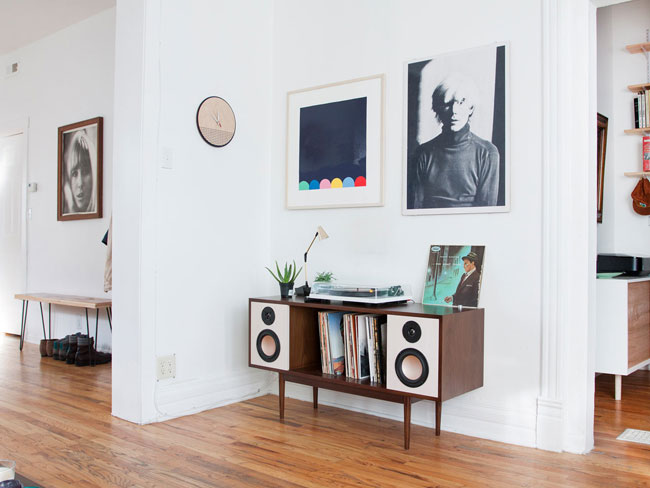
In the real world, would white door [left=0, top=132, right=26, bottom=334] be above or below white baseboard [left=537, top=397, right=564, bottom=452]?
above

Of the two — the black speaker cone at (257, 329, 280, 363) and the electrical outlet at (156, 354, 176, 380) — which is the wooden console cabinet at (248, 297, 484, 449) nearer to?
the black speaker cone at (257, 329, 280, 363)

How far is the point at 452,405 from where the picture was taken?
2836 mm

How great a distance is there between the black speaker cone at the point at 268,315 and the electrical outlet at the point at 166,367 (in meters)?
0.53

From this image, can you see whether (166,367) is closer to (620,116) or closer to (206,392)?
(206,392)

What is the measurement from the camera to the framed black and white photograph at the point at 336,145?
3150 millimetres

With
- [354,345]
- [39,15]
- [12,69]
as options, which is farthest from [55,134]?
[354,345]

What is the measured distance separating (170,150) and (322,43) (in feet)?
3.67

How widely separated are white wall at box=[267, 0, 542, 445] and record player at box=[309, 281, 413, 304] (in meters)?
0.17

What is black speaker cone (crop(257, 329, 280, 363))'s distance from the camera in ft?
9.75

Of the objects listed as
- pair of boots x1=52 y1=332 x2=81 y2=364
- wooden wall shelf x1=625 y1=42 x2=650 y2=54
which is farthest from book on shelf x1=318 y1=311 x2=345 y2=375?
wooden wall shelf x1=625 y1=42 x2=650 y2=54

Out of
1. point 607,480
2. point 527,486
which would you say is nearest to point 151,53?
point 527,486

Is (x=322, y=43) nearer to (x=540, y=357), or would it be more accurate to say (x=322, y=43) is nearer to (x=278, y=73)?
(x=278, y=73)

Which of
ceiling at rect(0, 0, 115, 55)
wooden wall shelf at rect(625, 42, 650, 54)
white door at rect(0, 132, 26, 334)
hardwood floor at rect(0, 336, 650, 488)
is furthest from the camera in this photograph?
white door at rect(0, 132, 26, 334)

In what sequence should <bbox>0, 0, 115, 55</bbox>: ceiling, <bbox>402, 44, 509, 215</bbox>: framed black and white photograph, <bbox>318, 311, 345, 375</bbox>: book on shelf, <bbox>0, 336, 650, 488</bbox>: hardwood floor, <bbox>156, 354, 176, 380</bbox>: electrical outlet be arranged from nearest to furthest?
<bbox>0, 336, 650, 488</bbox>: hardwood floor < <bbox>402, 44, 509, 215</bbox>: framed black and white photograph < <bbox>318, 311, 345, 375</bbox>: book on shelf < <bbox>156, 354, 176, 380</bbox>: electrical outlet < <bbox>0, 0, 115, 55</bbox>: ceiling
